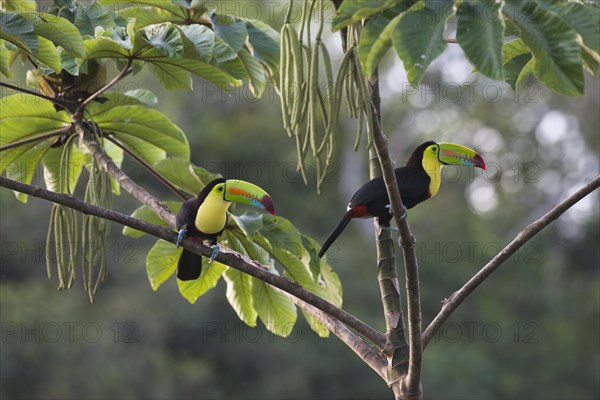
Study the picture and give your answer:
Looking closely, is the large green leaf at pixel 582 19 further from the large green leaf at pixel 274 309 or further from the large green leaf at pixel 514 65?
the large green leaf at pixel 274 309

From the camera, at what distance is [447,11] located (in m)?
1.66

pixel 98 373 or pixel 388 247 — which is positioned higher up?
pixel 388 247

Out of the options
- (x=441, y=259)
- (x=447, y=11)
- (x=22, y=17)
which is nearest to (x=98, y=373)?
(x=441, y=259)

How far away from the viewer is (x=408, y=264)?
2143mm

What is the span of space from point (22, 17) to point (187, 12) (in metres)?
0.99

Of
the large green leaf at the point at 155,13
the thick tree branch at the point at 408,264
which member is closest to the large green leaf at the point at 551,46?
the thick tree branch at the point at 408,264

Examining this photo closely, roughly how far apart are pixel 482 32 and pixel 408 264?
74cm

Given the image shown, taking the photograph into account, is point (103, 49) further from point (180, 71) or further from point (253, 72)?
point (253, 72)

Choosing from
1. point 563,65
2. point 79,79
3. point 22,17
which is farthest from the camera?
point 79,79

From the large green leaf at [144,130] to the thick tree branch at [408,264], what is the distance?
1.40 metres

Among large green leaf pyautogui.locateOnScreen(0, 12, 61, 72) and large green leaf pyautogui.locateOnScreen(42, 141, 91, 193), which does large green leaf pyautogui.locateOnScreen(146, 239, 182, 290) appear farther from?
large green leaf pyautogui.locateOnScreen(0, 12, 61, 72)

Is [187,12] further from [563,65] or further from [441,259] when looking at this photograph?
[441,259]

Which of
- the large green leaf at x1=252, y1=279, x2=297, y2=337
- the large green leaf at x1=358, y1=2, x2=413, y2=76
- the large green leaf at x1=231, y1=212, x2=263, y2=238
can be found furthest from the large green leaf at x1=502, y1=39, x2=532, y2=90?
the large green leaf at x1=252, y1=279, x2=297, y2=337

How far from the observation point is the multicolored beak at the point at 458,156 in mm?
3248
